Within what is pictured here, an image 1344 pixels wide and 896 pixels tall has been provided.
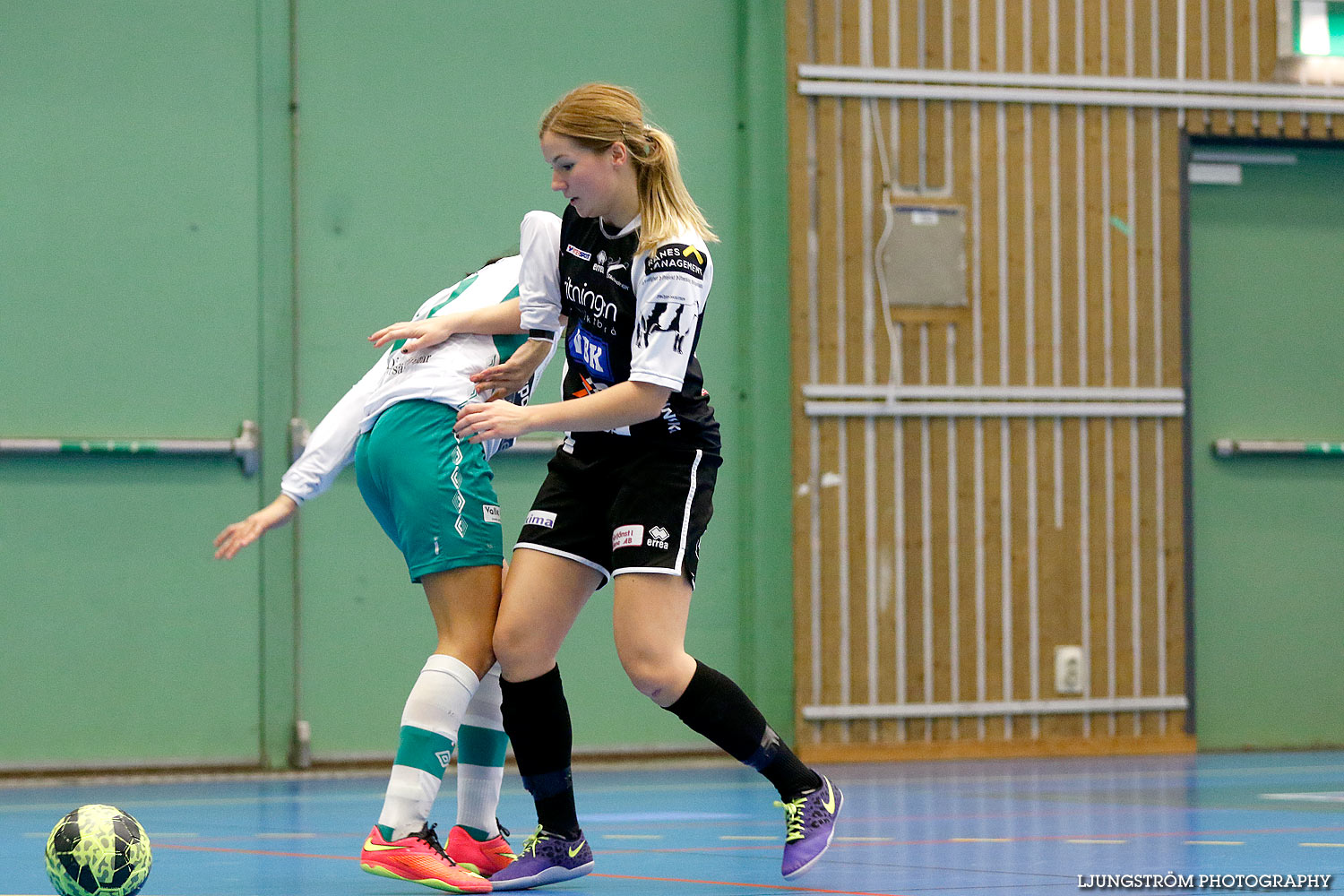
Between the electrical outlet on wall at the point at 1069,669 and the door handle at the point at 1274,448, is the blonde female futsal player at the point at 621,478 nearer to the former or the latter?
the electrical outlet on wall at the point at 1069,669

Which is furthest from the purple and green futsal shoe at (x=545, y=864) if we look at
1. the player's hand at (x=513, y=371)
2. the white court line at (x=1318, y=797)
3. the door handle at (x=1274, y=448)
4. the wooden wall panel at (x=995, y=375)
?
the door handle at (x=1274, y=448)

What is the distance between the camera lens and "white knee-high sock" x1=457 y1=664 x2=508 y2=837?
3938 millimetres

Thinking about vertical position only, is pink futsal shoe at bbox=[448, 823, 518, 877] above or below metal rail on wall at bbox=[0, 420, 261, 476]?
below

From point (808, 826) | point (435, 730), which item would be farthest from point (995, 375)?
point (435, 730)

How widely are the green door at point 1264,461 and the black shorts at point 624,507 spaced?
6.01 m

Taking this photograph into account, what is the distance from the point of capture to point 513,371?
3916mm

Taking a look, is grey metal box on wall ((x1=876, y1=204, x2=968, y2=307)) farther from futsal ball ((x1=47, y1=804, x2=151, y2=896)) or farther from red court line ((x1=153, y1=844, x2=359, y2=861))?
futsal ball ((x1=47, y1=804, x2=151, y2=896))

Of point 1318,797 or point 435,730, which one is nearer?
point 435,730

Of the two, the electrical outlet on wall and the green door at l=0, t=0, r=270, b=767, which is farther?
the electrical outlet on wall

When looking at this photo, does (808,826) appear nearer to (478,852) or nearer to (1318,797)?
(478,852)

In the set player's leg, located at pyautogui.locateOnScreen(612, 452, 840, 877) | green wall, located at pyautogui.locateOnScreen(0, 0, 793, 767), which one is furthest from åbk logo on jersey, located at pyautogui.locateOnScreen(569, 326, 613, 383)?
green wall, located at pyautogui.locateOnScreen(0, 0, 793, 767)

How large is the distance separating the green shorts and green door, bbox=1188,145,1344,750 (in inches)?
242

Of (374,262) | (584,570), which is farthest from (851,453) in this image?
(584,570)

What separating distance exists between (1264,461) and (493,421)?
6801mm
